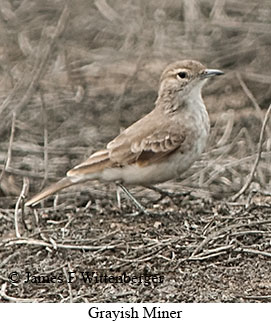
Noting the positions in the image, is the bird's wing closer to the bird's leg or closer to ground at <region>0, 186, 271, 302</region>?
the bird's leg

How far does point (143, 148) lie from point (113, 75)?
1941 millimetres

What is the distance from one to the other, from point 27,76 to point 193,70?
1852mm

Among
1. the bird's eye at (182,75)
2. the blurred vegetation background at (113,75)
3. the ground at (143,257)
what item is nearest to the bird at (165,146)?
the bird's eye at (182,75)

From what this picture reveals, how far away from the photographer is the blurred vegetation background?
677 cm

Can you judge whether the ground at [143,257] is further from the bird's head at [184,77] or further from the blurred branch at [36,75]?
the blurred branch at [36,75]

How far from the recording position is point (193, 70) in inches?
228

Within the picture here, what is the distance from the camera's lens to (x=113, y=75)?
7.65 metres

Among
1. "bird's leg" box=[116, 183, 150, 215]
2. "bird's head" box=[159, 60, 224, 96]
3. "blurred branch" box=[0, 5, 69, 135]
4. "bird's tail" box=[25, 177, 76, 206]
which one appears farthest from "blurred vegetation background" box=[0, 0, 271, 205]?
"bird's head" box=[159, 60, 224, 96]

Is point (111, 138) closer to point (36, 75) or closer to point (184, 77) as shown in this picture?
point (36, 75)

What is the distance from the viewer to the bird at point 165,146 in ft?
18.8

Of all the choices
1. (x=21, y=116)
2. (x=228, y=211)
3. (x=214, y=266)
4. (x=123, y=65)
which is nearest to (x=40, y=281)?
(x=214, y=266)

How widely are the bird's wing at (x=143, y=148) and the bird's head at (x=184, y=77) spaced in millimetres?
189

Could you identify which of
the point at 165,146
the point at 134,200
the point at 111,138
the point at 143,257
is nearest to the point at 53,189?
the point at 134,200
